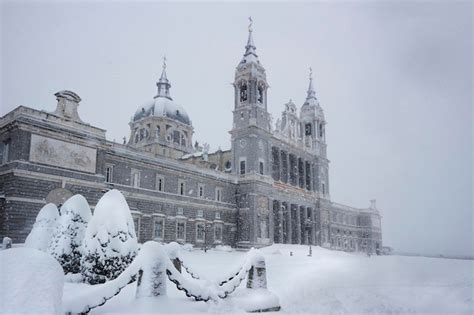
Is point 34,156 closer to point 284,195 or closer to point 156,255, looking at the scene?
point 156,255

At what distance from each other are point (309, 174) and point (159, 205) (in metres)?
30.3

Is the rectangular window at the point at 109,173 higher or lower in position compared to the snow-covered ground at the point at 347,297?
higher

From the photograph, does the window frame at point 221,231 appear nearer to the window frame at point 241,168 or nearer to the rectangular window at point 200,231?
the rectangular window at point 200,231

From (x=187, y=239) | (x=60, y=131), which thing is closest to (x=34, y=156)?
(x=60, y=131)

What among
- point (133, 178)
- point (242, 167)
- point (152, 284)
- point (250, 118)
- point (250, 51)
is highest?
point (250, 51)

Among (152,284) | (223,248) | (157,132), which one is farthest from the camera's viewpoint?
(157,132)

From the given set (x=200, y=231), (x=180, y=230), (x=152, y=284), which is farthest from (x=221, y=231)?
(x=152, y=284)

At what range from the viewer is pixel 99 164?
2853cm

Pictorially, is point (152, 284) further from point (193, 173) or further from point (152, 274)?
point (193, 173)

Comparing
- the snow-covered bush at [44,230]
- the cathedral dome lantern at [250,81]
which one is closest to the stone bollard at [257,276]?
the snow-covered bush at [44,230]

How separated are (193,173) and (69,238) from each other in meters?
26.8

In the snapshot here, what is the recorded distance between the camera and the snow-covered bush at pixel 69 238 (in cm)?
1249

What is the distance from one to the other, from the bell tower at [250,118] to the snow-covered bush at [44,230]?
3113 cm

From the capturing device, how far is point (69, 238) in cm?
1271
